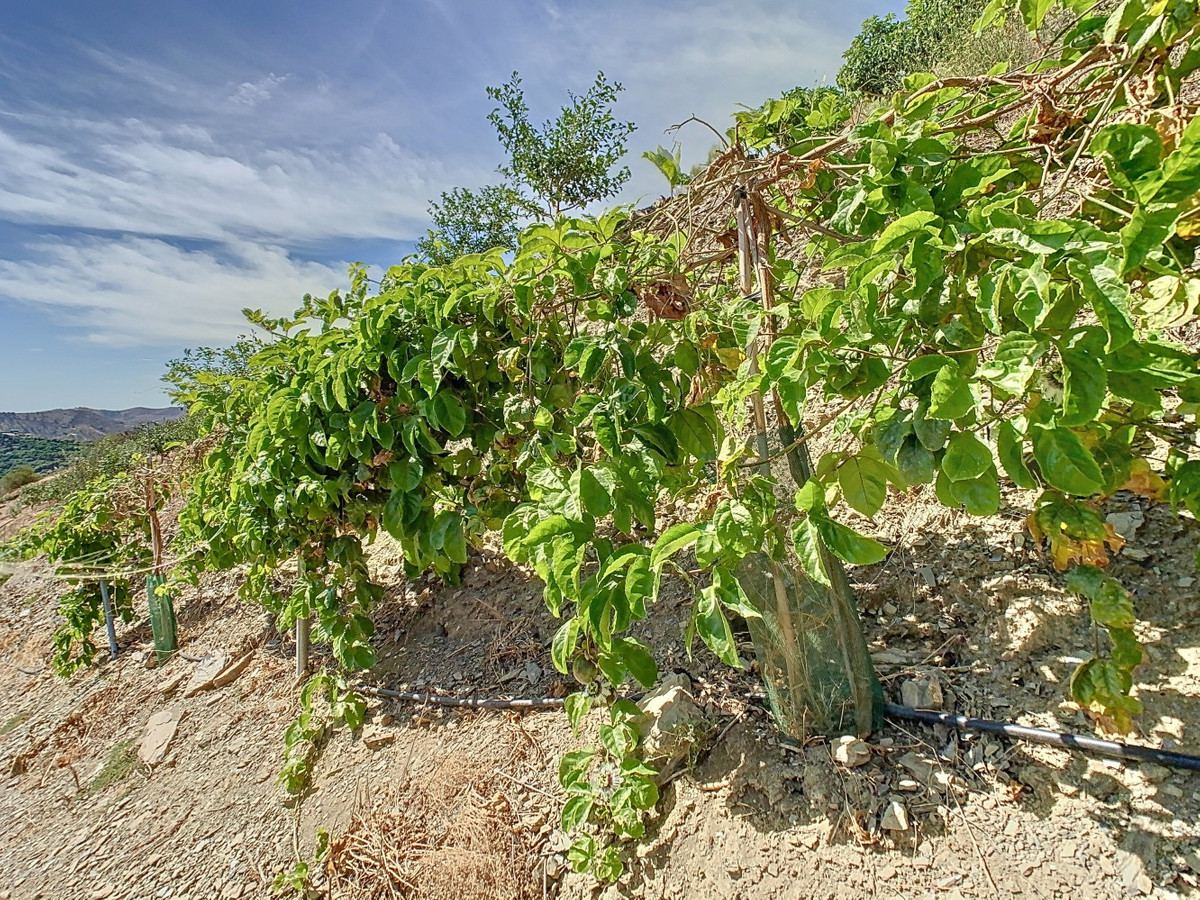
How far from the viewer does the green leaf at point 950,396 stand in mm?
750

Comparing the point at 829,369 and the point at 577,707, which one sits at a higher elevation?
the point at 829,369

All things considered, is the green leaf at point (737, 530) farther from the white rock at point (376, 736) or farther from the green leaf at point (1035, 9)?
the white rock at point (376, 736)

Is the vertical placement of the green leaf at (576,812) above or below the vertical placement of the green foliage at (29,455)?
below

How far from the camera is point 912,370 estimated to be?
31.7 inches

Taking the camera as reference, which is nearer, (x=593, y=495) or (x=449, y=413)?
A: (x=593, y=495)

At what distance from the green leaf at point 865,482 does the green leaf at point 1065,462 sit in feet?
0.91

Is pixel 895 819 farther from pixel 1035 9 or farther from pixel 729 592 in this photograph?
pixel 1035 9

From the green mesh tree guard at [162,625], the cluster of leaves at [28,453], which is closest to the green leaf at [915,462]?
the green mesh tree guard at [162,625]

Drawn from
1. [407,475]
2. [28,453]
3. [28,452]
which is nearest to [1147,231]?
[407,475]

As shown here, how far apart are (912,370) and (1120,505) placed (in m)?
1.50

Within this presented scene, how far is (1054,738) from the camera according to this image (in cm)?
129

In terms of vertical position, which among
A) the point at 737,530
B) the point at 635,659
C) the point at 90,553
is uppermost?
the point at 737,530

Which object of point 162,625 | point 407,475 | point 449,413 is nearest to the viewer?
point 449,413

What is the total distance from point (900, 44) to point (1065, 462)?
14.6 m
